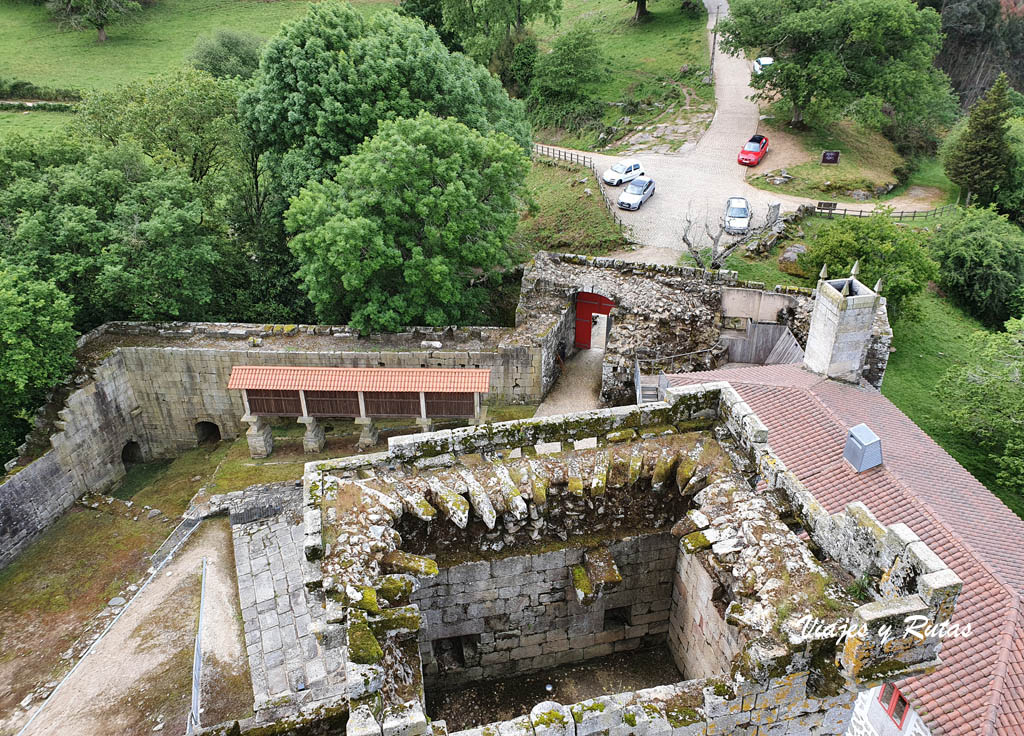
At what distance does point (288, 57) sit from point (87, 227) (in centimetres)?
1011

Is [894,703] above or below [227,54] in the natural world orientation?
below

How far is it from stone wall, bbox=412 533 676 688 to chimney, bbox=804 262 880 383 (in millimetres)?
8509

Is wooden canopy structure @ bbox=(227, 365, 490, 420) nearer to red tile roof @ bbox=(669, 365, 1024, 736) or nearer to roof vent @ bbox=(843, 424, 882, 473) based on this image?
red tile roof @ bbox=(669, 365, 1024, 736)

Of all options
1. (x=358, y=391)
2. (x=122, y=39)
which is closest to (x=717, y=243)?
(x=358, y=391)

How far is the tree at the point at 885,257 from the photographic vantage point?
28.5 metres

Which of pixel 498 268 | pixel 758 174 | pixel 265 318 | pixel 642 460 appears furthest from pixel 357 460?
pixel 758 174

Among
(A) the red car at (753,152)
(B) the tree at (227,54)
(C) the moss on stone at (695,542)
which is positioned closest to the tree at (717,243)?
(A) the red car at (753,152)

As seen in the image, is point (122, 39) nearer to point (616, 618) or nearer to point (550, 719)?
point (616, 618)

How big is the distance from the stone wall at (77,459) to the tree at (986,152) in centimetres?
4293

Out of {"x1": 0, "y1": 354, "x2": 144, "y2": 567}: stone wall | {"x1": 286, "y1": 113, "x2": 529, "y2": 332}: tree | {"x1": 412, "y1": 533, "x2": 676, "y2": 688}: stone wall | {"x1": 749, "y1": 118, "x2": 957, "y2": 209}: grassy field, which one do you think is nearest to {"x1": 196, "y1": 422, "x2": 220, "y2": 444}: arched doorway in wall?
{"x1": 0, "y1": 354, "x2": 144, "y2": 567}: stone wall

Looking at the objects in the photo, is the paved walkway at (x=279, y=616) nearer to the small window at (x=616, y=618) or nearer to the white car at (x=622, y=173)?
the small window at (x=616, y=618)

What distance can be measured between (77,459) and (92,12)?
51187mm

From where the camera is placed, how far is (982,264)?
107 feet

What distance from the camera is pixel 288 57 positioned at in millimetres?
28562
